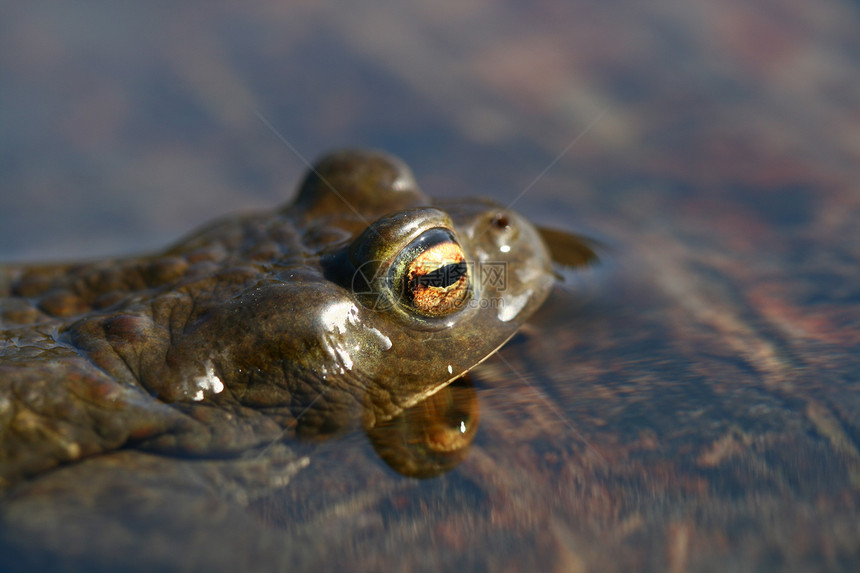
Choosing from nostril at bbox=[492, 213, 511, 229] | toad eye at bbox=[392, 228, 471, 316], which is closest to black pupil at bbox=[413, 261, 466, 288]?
toad eye at bbox=[392, 228, 471, 316]

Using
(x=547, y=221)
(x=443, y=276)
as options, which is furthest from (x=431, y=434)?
(x=547, y=221)

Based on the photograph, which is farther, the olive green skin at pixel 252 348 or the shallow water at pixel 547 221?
the olive green skin at pixel 252 348

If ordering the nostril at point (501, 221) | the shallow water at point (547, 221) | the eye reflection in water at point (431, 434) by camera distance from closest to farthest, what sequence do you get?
the shallow water at point (547, 221), the eye reflection in water at point (431, 434), the nostril at point (501, 221)

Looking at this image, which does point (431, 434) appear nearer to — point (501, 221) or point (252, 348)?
point (252, 348)

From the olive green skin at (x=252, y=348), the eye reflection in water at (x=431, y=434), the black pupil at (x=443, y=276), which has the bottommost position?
the eye reflection in water at (x=431, y=434)

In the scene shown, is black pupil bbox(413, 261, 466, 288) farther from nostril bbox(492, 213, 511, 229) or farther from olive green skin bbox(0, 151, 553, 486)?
nostril bbox(492, 213, 511, 229)

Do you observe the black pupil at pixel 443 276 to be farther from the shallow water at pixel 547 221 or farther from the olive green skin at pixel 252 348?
the shallow water at pixel 547 221

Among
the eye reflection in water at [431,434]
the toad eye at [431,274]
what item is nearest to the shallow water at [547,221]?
the eye reflection in water at [431,434]

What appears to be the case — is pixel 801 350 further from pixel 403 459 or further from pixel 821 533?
pixel 403 459

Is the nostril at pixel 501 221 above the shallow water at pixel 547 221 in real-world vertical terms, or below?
above
